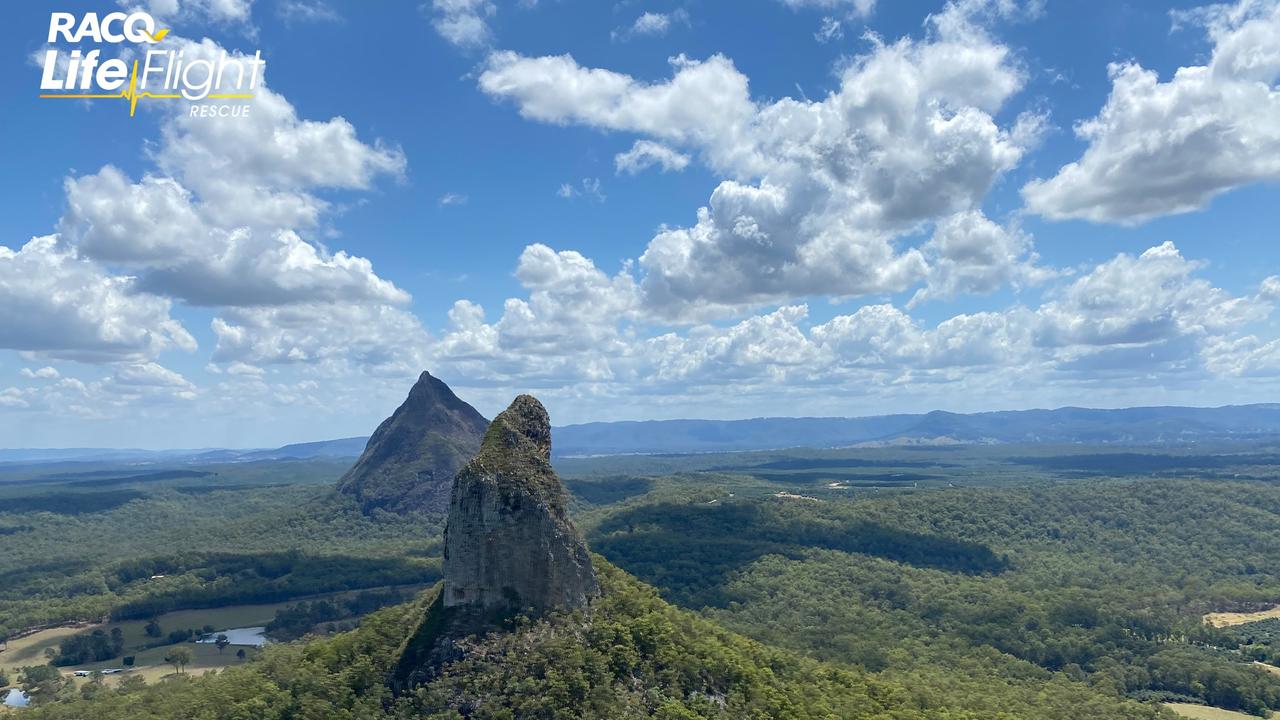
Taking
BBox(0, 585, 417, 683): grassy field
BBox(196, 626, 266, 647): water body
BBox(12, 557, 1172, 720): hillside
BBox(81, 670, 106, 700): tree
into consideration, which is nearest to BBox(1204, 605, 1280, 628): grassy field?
BBox(12, 557, 1172, 720): hillside

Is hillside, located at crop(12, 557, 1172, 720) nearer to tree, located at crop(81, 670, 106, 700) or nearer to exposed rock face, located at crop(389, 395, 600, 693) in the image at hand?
exposed rock face, located at crop(389, 395, 600, 693)

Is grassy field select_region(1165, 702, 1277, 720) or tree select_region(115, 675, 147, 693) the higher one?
tree select_region(115, 675, 147, 693)

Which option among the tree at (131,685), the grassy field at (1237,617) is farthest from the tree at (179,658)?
the grassy field at (1237,617)

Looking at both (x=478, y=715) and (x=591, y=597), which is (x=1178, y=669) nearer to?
(x=591, y=597)

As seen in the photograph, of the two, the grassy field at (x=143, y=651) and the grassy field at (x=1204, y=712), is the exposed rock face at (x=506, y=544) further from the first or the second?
the grassy field at (x=1204, y=712)

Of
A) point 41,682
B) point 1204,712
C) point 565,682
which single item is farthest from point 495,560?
point 1204,712

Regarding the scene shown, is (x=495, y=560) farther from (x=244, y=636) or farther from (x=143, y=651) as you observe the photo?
(x=143, y=651)
